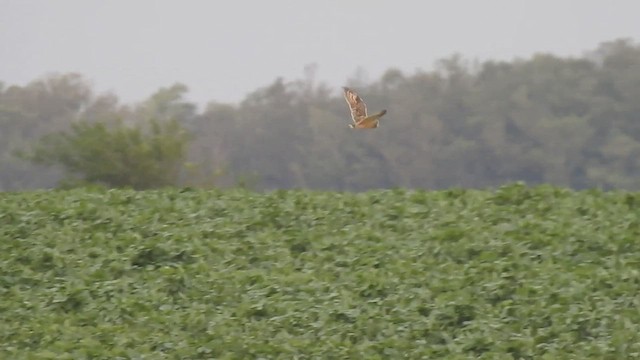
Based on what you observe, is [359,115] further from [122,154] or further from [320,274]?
[122,154]

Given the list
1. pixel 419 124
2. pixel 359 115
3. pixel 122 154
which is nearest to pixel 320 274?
pixel 359 115

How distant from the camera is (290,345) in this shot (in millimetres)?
6516

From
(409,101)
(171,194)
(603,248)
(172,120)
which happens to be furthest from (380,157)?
(603,248)

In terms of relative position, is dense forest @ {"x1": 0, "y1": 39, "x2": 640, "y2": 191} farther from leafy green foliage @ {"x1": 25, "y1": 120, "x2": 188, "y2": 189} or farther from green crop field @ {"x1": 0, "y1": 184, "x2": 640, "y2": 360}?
green crop field @ {"x1": 0, "y1": 184, "x2": 640, "y2": 360}

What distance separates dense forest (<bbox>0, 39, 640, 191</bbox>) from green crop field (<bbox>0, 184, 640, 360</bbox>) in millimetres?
12342

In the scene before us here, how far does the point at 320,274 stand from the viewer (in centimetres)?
754

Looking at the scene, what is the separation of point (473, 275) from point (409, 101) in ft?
55.7

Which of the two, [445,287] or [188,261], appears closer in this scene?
[445,287]

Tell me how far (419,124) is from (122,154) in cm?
810

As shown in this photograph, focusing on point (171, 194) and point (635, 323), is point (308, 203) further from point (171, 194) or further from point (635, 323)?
point (635, 323)

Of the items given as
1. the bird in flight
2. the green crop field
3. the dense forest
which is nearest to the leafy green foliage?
the dense forest

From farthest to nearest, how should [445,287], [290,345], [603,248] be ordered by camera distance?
[603,248]
[445,287]
[290,345]

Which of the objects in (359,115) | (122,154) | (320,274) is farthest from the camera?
(122,154)

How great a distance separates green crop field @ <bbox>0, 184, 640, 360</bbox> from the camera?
6531 mm
